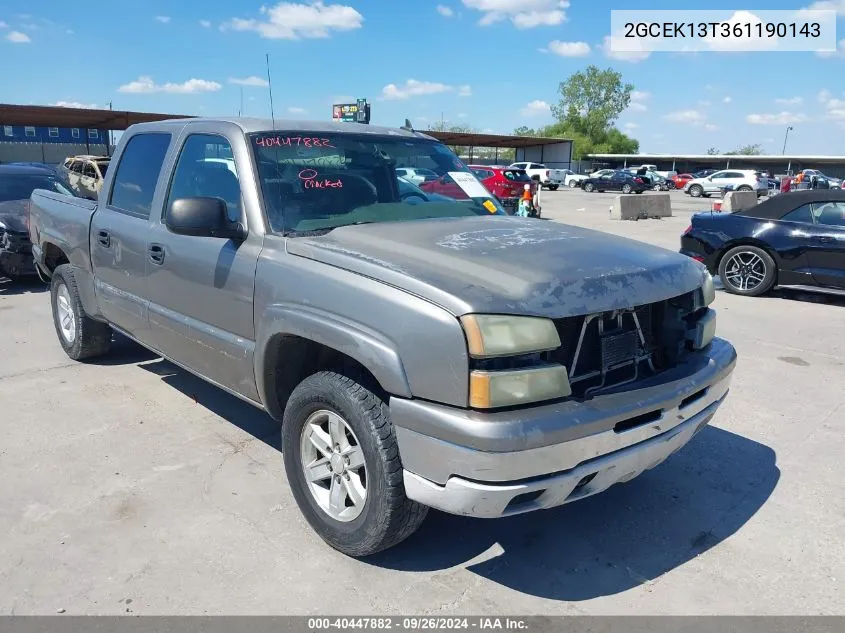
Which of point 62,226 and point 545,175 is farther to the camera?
point 545,175

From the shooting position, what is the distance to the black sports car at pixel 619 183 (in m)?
44.0

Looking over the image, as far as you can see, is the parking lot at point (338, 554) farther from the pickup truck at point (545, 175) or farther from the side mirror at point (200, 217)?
the pickup truck at point (545, 175)

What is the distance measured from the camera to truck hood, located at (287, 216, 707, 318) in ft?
8.01

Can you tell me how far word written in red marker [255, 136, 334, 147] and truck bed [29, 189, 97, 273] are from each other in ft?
6.56

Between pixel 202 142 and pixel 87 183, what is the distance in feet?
38.1

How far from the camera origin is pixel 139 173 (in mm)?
4352

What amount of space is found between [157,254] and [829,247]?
806cm

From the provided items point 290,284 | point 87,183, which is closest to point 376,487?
point 290,284

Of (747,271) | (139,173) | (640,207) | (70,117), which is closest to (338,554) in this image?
(139,173)

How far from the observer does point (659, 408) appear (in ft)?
8.73

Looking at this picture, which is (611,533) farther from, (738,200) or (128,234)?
(738,200)

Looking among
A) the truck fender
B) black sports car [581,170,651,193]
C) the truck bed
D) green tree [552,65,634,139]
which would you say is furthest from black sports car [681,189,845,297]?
green tree [552,65,634,139]

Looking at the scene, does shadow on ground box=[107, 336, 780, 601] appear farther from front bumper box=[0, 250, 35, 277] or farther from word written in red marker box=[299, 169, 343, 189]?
front bumper box=[0, 250, 35, 277]

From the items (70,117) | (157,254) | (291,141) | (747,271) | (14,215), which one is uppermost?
(70,117)
